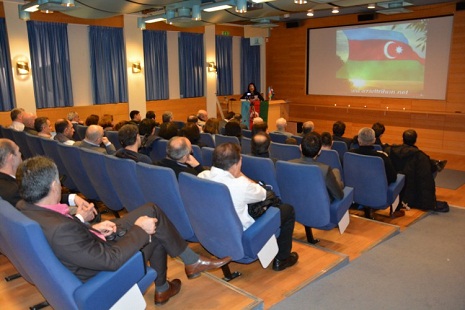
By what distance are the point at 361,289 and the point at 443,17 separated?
8.89 meters

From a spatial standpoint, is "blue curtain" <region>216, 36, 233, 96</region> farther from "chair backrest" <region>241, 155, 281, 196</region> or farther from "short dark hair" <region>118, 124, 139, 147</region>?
"chair backrest" <region>241, 155, 281, 196</region>

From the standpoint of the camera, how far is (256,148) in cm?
456

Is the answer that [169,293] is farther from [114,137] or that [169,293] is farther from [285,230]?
[114,137]

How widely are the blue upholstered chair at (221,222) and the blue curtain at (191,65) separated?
9.44 meters

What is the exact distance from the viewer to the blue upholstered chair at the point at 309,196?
365 centimetres

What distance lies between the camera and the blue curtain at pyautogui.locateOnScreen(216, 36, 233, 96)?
1312cm

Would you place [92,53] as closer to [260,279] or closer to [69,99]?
[69,99]

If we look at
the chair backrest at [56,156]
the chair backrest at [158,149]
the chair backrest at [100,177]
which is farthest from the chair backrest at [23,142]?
the chair backrest at [100,177]

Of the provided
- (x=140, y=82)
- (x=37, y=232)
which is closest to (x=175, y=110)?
(x=140, y=82)

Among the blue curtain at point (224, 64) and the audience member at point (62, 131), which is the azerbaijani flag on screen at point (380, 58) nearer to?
the blue curtain at point (224, 64)

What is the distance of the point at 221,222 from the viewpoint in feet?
10.0

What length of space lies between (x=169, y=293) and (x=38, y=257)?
1.20 meters

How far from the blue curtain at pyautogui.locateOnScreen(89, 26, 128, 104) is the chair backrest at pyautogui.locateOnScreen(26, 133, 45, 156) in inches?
187

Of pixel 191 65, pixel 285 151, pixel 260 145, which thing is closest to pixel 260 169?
pixel 260 145
